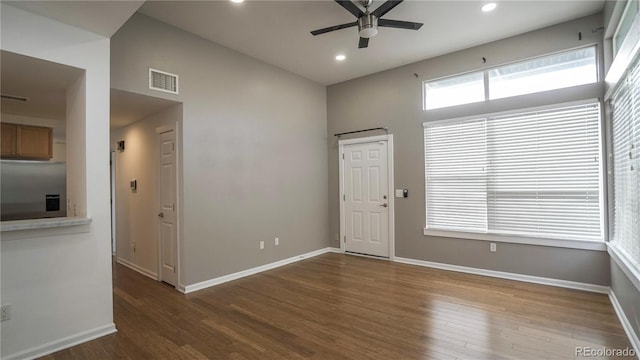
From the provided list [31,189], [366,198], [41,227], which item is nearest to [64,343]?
[41,227]

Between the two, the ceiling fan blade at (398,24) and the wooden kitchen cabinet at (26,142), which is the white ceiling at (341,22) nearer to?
the ceiling fan blade at (398,24)

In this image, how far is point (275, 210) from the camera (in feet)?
16.1

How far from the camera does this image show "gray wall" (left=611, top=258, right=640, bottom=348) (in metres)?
2.37

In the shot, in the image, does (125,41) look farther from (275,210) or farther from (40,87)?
(275,210)

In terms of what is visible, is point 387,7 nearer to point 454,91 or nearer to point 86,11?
point 454,91

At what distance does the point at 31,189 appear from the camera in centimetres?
488

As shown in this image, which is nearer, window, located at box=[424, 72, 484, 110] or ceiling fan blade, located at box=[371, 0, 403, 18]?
ceiling fan blade, located at box=[371, 0, 403, 18]

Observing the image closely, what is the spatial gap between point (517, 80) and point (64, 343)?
5725 millimetres

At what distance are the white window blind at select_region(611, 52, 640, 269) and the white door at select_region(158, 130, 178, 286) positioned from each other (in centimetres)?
464

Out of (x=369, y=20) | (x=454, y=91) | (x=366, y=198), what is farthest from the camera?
(x=366, y=198)

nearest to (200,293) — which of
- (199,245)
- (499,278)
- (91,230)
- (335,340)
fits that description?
(199,245)

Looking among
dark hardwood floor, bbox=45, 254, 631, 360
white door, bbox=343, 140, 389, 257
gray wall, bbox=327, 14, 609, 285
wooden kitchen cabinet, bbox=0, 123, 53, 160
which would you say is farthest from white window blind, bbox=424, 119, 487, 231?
wooden kitchen cabinet, bbox=0, 123, 53, 160

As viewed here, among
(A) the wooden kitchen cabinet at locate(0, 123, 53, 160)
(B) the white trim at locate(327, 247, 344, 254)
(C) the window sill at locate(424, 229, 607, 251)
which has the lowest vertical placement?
(B) the white trim at locate(327, 247, 344, 254)

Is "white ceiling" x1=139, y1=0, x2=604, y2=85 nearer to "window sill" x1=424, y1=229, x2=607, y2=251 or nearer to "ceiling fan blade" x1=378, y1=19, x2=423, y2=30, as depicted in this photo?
"ceiling fan blade" x1=378, y1=19, x2=423, y2=30
